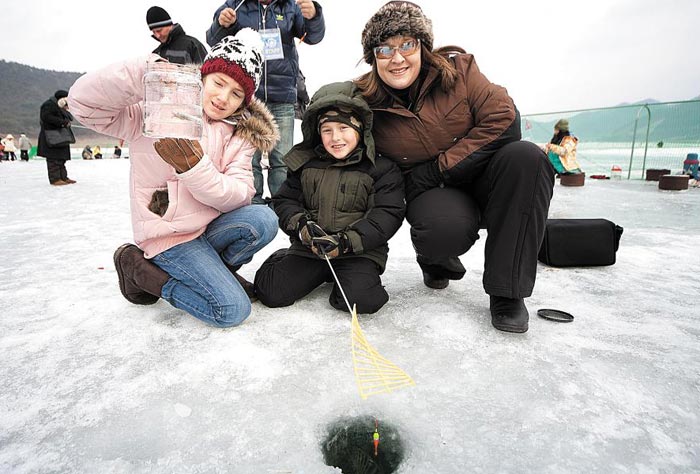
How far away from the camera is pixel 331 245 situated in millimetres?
1707

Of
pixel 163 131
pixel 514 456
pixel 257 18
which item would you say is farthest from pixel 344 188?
pixel 257 18

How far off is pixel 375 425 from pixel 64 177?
27.4 feet

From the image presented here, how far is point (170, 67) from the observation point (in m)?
1.35

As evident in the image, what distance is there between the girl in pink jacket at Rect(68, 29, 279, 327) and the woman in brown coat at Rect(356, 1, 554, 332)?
0.59m

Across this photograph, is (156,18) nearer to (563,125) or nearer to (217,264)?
(217,264)

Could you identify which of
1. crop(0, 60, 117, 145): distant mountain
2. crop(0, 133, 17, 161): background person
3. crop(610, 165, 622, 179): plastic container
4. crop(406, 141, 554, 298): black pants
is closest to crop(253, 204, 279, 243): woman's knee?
crop(406, 141, 554, 298): black pants

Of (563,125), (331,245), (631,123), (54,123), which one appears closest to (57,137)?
(54,123)

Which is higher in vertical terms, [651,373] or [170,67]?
[170,67]

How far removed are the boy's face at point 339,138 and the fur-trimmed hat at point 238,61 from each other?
0.38m

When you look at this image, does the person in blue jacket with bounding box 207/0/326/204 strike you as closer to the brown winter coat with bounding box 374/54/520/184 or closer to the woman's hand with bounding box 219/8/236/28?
the woman's hand with bounding box 219/8/236/28

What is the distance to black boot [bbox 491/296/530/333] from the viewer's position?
152cm

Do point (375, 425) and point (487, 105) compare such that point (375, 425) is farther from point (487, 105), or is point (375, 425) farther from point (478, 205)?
point (487, 105)

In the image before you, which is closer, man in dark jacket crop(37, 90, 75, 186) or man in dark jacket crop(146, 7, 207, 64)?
man in dark jacket crop(146, 7, 207, 64)

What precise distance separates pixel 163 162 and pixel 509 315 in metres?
1.52
